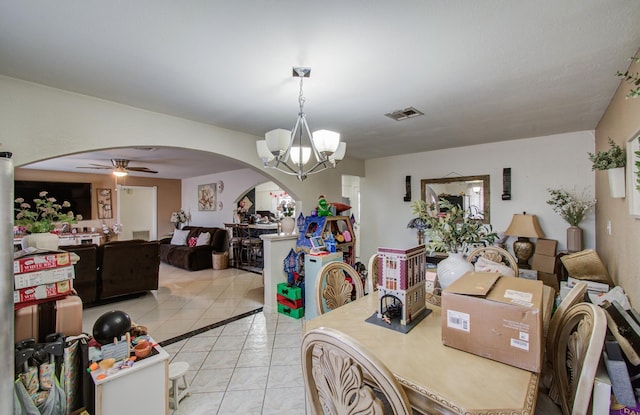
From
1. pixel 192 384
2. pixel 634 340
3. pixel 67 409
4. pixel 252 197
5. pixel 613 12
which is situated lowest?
pixel 192 384

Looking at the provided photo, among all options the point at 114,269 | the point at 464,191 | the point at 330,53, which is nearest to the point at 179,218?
the point at 114,269

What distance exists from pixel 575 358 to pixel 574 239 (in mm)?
3105

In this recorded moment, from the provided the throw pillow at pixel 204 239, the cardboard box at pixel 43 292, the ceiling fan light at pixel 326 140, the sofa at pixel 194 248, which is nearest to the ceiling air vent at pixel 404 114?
the ceiling fan light at pixel 326 140

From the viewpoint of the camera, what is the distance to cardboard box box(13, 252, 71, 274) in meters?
1.62

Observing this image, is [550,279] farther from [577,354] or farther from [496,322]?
[496,322]

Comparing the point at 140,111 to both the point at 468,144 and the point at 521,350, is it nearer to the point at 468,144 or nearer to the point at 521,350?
the point at 521,350

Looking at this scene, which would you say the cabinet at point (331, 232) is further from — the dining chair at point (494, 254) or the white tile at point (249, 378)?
the dining chair at point (494, 254)

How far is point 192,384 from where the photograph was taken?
2170 millimetres

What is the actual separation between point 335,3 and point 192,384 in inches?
107

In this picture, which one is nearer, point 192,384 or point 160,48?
point 160,48

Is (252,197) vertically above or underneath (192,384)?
above

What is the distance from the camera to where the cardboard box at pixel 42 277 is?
159 centimetres

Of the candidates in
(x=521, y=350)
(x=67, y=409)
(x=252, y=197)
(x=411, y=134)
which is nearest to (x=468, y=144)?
(x=411, y=134)

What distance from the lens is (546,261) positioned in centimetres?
351
